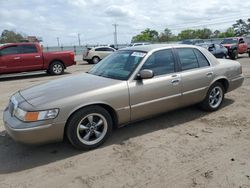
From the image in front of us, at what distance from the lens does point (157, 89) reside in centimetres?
473

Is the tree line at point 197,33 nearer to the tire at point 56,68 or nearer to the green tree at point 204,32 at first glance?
the green tree at point 204,32

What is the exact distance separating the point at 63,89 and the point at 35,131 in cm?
83

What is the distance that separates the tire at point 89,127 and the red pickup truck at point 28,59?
403 inches

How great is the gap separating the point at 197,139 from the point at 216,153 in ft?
1.82

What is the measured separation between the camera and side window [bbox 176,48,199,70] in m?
5.25

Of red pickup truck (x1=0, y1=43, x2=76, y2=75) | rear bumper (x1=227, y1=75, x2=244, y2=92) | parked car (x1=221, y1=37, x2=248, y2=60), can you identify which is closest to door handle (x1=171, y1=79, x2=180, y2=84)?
rear bumper (x1=227, y1=75, x2=244, y2=92)

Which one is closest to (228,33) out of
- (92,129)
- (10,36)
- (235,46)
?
(10,36)

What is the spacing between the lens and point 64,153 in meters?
4.15

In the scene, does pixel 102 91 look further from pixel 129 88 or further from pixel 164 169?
pixel 164 169

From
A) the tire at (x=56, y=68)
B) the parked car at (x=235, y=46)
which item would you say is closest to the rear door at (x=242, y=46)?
the parked car at (x=235, y=46)

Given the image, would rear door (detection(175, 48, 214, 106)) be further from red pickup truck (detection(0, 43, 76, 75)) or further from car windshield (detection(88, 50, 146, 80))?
red pickup truck (detection(0, 43, 76, 75))

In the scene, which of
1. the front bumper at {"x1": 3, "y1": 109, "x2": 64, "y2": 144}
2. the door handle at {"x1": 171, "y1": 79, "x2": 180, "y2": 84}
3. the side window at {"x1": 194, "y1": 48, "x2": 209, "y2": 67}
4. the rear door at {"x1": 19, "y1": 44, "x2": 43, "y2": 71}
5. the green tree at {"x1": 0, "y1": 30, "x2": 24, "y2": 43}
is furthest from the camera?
the green tree at {"x1": 0, "y1": 30, "x2": 24, "y2": 43}

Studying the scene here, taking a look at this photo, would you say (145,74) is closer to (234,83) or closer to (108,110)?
(108,110)

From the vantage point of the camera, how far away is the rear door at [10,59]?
12.9 m
